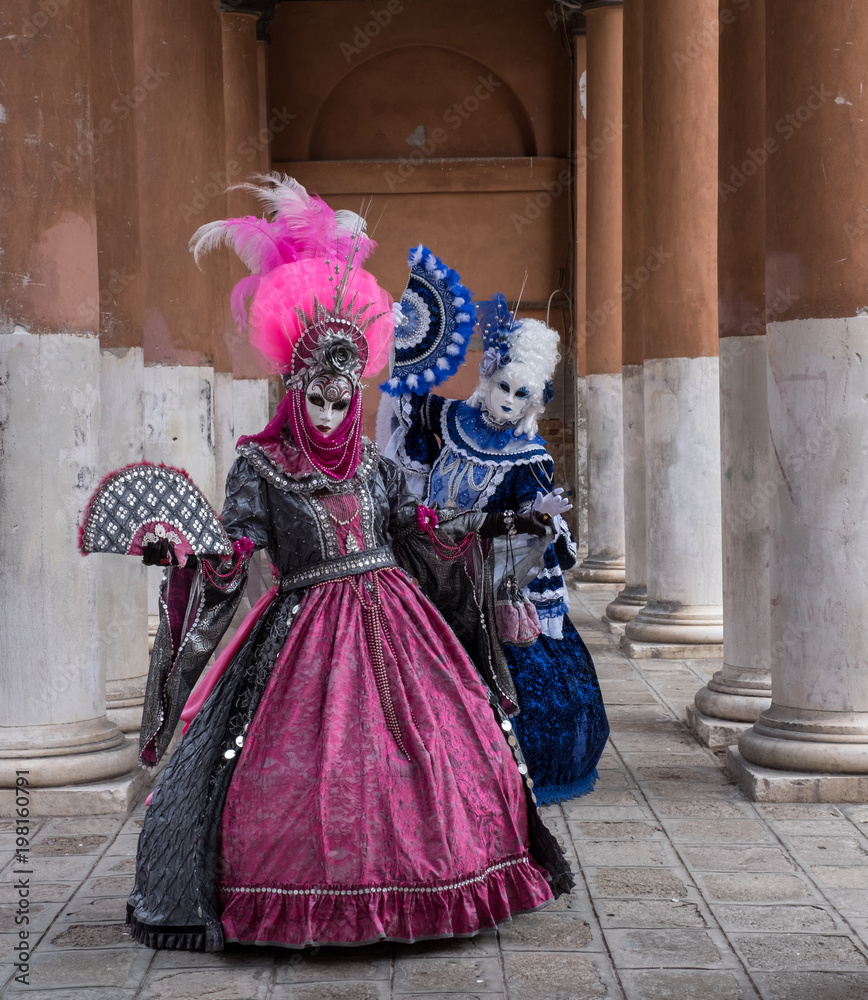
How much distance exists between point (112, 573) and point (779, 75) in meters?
3.66

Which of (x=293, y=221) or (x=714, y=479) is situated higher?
(x=293, y=221)

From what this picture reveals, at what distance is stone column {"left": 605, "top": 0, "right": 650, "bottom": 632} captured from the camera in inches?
394

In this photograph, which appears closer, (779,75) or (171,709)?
(171,709)

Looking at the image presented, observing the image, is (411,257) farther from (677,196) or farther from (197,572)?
(677,196)

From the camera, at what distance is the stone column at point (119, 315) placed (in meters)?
6.58

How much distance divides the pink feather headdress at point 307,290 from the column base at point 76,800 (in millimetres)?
2036

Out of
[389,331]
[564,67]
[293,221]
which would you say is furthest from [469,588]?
[564,67]

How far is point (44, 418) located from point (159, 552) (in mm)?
1888

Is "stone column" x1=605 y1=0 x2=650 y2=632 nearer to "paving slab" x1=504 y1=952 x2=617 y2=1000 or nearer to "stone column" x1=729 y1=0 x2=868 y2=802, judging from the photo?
"stone column" x1=729 y1=0 x2=868 y2=802

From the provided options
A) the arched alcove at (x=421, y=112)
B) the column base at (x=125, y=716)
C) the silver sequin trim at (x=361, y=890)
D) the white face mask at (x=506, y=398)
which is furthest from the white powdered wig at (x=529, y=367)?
the arched alcove at (x=421, y=112)

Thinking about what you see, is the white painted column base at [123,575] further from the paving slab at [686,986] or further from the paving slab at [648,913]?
the paving slab at [686,986]

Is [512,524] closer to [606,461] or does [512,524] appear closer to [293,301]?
[293,301]

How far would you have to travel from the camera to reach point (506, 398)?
5605 millimetres

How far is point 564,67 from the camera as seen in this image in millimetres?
16859
